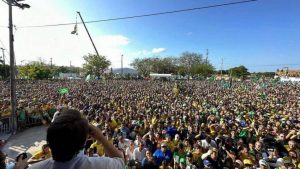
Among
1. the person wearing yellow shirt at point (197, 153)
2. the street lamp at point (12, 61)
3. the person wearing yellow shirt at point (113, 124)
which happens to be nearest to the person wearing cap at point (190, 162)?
the person wearing yellow shirt at point (197, 153)

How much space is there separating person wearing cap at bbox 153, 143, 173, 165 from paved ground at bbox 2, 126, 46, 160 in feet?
16.8

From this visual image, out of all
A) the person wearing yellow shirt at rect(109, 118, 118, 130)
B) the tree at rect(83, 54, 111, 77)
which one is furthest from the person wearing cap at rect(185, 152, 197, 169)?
the tree at rect(83, 54, 111, 77)

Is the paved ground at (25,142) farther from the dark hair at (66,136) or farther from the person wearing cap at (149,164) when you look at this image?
the dark hair at (66,136)

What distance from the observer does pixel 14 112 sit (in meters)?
13.0

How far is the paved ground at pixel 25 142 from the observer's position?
1011 cm

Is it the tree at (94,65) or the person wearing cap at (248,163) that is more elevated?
the tree at (94,65)

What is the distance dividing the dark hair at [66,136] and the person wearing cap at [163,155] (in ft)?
21.2

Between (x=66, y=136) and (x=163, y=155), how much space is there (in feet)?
22.0

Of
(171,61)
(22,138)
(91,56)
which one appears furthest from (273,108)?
(171,61)

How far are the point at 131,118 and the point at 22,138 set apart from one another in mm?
5571

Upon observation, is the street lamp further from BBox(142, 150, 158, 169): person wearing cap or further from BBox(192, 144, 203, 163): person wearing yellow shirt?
BBox(192, 144, 203, 163): person wearing yellow shirt

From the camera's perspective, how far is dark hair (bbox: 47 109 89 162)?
1309mm

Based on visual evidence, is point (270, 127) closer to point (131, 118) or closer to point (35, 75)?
point (131, 118)

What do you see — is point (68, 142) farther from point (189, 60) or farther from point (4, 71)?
A: point (189, 60)
